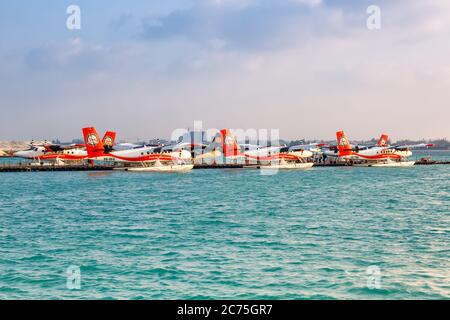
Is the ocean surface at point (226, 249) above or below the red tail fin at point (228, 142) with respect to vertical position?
below

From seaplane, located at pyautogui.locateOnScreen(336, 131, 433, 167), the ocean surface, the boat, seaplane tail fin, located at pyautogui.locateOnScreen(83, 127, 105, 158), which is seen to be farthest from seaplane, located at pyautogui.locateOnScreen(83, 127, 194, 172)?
the ocean surface

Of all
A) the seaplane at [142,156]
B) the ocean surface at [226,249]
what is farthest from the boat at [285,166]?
the ocean surface at [226,249]

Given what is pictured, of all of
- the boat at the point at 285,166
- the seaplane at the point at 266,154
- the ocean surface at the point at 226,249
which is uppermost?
the seaplane at the point at 266,154

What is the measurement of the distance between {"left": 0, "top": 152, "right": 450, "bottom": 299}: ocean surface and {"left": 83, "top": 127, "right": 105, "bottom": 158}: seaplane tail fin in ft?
155

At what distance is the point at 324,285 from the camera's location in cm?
1590

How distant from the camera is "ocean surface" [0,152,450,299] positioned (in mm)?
15789

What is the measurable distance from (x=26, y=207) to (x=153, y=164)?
51358 millimetres

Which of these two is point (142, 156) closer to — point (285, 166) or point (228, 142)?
point (228, 142)

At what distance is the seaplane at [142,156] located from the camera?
89438 mm

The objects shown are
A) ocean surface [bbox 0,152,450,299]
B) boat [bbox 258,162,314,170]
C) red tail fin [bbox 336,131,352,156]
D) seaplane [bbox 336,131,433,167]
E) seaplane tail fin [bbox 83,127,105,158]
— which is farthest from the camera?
seaplane [bbox 336,131,433,167]

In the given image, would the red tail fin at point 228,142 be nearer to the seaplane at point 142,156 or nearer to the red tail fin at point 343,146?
the seaplane at point 142,156

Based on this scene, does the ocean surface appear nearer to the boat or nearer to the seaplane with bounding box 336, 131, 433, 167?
the boat
